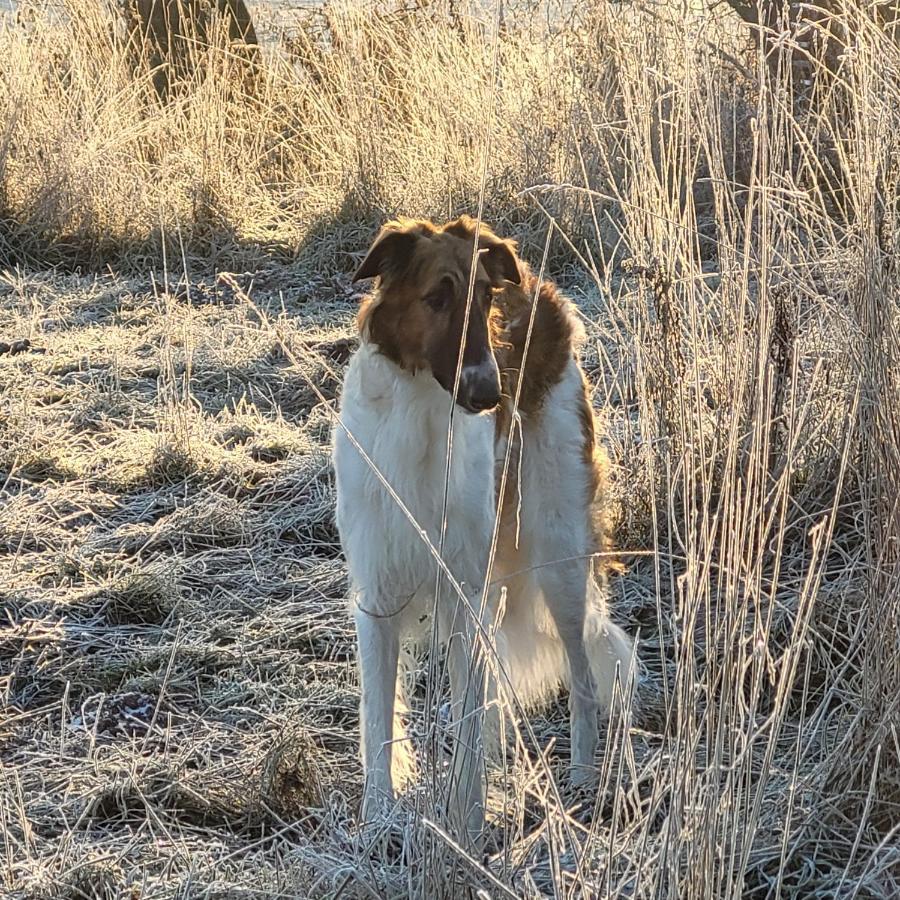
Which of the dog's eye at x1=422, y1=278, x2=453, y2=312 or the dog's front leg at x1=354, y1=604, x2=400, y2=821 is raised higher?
the dog's eye at x1=422, y1=278, x2=453, y2=312

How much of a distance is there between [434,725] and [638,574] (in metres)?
2.41

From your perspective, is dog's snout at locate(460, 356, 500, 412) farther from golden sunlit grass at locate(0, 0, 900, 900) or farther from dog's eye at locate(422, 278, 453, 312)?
golden sunlit grass at locate(0, 0, 900, 900)

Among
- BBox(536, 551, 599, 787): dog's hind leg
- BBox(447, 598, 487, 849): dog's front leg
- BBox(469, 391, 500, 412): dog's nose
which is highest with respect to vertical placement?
BBox(469, 391, 500, 412): dog's nose

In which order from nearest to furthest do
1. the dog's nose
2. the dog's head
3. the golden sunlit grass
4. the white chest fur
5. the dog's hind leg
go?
the golden sunlit grass → the dog's nose → the dog's head → the white chest fur → the dog's hind leg

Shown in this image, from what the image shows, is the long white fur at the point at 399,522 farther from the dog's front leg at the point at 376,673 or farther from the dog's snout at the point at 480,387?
the dog's snout at the point at 480,387

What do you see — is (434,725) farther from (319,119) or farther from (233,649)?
(319,119)

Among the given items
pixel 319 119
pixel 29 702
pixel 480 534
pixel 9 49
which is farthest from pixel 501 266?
pixel 9 49

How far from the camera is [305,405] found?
20.2ft

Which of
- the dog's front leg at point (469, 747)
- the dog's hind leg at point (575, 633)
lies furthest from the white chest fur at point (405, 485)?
the dog's front leg at point (469, 747)

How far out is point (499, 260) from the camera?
3395 mm

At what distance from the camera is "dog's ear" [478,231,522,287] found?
11.0 feet

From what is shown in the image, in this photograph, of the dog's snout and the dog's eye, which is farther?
the dog's eye

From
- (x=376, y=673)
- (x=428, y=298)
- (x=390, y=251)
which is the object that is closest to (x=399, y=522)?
(x=376, y=673)

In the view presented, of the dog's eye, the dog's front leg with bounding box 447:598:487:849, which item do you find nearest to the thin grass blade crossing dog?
the dog's eye
